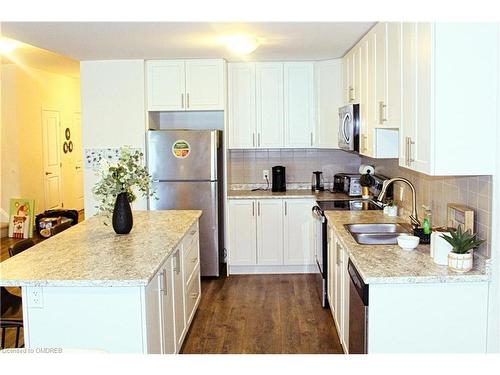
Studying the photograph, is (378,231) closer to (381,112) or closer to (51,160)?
(381,112)

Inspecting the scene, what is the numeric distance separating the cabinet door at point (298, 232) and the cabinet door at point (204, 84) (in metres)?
1.30

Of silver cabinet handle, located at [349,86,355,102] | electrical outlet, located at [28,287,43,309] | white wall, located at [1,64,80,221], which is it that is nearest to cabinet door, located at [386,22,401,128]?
silver cabinet handle, located at [349,86,355,102]

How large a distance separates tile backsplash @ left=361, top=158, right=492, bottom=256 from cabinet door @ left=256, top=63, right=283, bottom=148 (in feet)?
4.62

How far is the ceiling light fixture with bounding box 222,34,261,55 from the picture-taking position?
13.9ft

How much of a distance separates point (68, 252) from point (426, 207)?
2330 mm

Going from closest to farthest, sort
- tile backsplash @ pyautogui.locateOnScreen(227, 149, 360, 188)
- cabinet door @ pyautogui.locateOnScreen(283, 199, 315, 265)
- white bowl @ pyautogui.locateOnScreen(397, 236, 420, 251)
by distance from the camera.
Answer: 1. white bowl @ pyautogui.locateOnScreen(397, 236, 420, 251)
2. cabinet door @ pyautogui.locateOnScreen(283, 199, 315, 265)
3. tile backsplash @ pyautogui.locateOnScreen(227, 149, 360, 188)

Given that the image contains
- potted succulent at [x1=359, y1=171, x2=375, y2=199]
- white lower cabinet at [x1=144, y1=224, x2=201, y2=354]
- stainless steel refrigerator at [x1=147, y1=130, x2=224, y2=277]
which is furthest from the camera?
stainless steel refrigerator at [x1=147, y1=130, x2=224, y2=277]

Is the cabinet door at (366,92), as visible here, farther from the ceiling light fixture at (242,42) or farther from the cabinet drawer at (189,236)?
the cabinet drawer at (189,236)

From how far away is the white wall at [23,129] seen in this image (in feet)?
25.8

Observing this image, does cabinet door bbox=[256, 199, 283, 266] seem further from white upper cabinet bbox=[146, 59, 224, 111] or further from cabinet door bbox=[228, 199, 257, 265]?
white upper cabinet bbox=[146, 59, 224, 111]

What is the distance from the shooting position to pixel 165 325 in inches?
120

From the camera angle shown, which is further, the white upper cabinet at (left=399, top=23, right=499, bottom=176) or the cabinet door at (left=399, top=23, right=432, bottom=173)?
the cabinet door at (left=399, top=23, right=432, bottom=173)

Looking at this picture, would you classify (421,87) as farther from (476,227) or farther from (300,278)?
(300,278)

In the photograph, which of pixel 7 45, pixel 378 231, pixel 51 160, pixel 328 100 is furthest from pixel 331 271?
pixel 51 160
